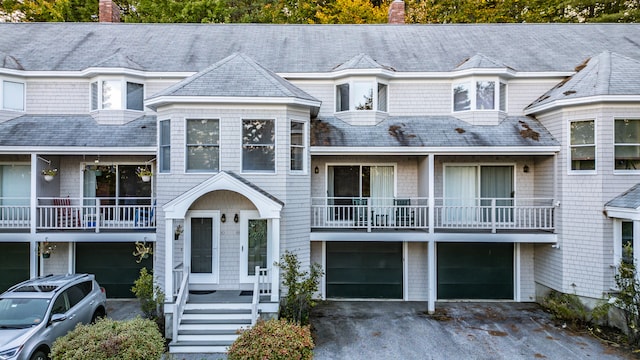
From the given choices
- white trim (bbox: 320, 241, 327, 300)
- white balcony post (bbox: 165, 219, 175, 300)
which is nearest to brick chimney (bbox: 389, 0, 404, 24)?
white trim (bbox: 320, 241, 327, 300)

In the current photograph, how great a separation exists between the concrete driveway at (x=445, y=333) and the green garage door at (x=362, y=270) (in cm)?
50

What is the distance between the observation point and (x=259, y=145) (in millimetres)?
10852

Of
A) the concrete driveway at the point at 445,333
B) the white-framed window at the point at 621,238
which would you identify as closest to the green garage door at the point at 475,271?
the concrete driveway at the point at 445,333

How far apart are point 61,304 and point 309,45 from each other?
12.0 meters

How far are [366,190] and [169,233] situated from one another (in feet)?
21.8

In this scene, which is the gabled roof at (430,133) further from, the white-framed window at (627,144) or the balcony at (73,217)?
the balcony at (73,217)

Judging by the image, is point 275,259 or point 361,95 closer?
point 275,259

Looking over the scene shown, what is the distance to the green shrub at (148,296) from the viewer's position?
10.0 meters

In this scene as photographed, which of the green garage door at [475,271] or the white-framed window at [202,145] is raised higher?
the white-framed window at [202,145]

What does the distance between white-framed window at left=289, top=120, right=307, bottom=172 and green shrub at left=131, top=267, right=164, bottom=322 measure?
197 inches

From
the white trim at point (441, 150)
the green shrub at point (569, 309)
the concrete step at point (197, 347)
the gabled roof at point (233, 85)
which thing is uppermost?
the gabled roof at point (233, 85)

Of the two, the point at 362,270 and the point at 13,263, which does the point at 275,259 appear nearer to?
the point at 362,270

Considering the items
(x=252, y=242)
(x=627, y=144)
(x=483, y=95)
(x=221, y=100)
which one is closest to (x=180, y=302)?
(x=252, y=242)

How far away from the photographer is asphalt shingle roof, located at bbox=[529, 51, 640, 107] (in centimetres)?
1063
